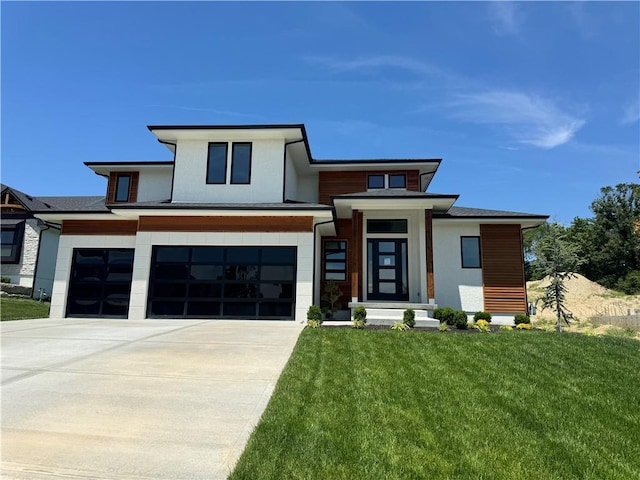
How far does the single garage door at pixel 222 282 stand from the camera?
40.9 feet

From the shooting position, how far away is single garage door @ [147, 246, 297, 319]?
12.5 meters

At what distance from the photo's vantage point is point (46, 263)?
73.7 ft

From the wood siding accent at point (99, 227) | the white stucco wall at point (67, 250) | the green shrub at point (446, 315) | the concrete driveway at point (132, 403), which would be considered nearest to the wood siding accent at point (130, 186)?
the wood siding accent at point (99, 227)

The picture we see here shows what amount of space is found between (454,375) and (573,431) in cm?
190

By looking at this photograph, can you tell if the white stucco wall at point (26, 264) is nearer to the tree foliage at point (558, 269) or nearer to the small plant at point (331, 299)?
the small plant at point (331, 299)

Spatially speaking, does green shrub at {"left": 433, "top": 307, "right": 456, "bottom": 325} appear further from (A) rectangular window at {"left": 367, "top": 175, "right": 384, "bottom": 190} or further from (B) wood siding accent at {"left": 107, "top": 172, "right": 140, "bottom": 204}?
(B) wood siding accent at {"left": 107, "top": 172, "right": 140, "bottom": 204}

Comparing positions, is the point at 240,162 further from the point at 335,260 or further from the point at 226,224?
the point at 335,260

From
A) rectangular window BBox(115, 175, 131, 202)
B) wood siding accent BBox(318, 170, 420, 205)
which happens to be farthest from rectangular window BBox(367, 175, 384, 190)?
rectangular window BBox(115, 175, 131, 202)

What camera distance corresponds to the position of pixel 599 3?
10.1m

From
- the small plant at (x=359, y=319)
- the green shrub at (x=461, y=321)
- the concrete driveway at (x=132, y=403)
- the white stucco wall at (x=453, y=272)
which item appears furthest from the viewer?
the white stucco wall at (x=453, y=272)

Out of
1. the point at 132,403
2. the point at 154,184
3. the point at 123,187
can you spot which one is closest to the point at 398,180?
the point at 154,184

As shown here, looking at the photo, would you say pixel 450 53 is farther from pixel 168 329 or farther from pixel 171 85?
pixel 168 329

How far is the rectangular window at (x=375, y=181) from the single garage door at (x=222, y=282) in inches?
233

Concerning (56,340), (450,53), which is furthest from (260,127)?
(56,340)
